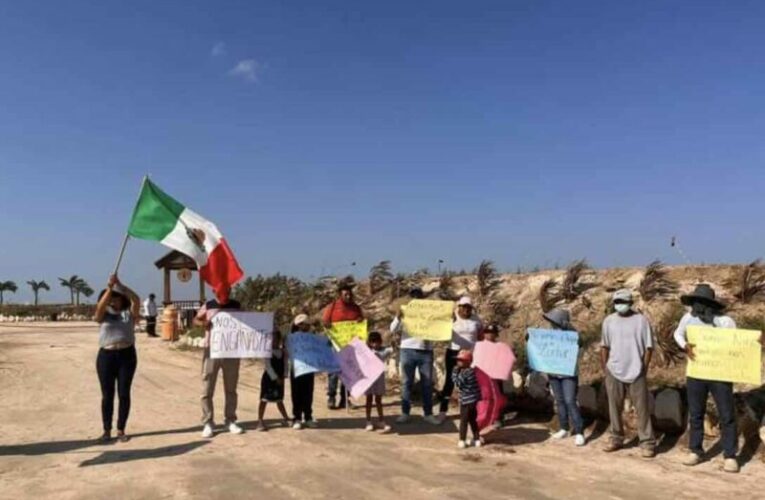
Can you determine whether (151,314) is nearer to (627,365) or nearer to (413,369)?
(413,369)

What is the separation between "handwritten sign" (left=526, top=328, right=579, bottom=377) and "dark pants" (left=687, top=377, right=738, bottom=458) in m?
1.50

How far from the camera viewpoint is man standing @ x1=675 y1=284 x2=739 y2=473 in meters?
6.81

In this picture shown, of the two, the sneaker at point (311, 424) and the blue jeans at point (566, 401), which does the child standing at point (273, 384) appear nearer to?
the sneaker at point (311, 424)

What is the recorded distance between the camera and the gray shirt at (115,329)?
8.00 metres

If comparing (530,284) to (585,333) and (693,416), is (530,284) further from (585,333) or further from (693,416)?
(693,416)

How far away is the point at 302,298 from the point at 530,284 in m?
7.84

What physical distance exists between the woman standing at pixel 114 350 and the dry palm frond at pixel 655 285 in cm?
865

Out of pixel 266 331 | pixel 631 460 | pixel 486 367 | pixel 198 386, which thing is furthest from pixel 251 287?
pixel 631 460

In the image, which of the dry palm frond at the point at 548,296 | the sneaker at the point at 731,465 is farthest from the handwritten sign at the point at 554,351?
the dry palm frond at the point at 548,296

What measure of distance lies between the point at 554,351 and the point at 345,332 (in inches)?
118

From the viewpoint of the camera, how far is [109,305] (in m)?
7.99

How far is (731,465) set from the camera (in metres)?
6.68

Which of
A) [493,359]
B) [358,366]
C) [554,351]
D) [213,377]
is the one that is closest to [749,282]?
[554,351]

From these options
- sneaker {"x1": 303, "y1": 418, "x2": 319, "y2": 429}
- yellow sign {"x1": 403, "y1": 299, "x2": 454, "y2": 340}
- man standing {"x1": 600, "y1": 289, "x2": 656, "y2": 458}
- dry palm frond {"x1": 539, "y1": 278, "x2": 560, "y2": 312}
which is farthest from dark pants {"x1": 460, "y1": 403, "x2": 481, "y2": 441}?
dry palm frond {"x1": 539, "y1": 278, "x2": 560, "y2": 312}
